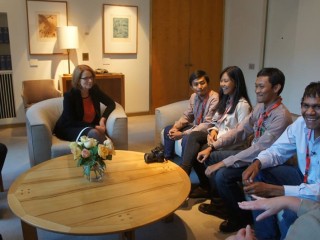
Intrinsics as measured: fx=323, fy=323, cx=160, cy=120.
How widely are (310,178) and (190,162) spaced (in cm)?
101

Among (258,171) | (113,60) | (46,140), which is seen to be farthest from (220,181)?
(113,60)

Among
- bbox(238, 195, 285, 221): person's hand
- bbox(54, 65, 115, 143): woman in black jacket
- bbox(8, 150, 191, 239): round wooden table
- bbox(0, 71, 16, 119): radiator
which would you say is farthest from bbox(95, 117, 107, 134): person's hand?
bbox(0, 71, 16, 119): radiator

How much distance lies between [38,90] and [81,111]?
195 centimetres

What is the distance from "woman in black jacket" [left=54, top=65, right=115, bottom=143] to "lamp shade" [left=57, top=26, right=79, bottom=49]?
1724mm

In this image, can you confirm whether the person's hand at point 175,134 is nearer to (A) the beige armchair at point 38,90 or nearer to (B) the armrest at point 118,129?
(B) the armrest at point 118,129

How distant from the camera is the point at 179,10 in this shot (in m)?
5.69

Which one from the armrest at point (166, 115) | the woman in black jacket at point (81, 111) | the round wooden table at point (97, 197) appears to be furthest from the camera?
the armrest at point (166, 115)

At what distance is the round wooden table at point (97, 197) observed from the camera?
5.33ft

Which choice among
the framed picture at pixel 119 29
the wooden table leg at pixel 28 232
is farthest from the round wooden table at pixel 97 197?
the framed picture at pixel 119 29

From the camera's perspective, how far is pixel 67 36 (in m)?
4.68

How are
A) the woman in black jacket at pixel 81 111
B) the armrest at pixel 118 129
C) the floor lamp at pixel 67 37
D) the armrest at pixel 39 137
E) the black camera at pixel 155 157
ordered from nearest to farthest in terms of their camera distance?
the black camera at pixel 155 157, the armrest at pixel 39 137, the woman in black jacket at pixel 81 111, the armrest at pixel 118 129, the floor lamp at pixel 67 37

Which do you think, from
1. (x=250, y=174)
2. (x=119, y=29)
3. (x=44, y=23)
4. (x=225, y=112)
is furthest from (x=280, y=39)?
(x=250, y=174)

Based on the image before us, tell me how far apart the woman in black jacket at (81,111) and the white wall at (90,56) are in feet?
6.83

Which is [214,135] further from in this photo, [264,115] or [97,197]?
[97,197]
